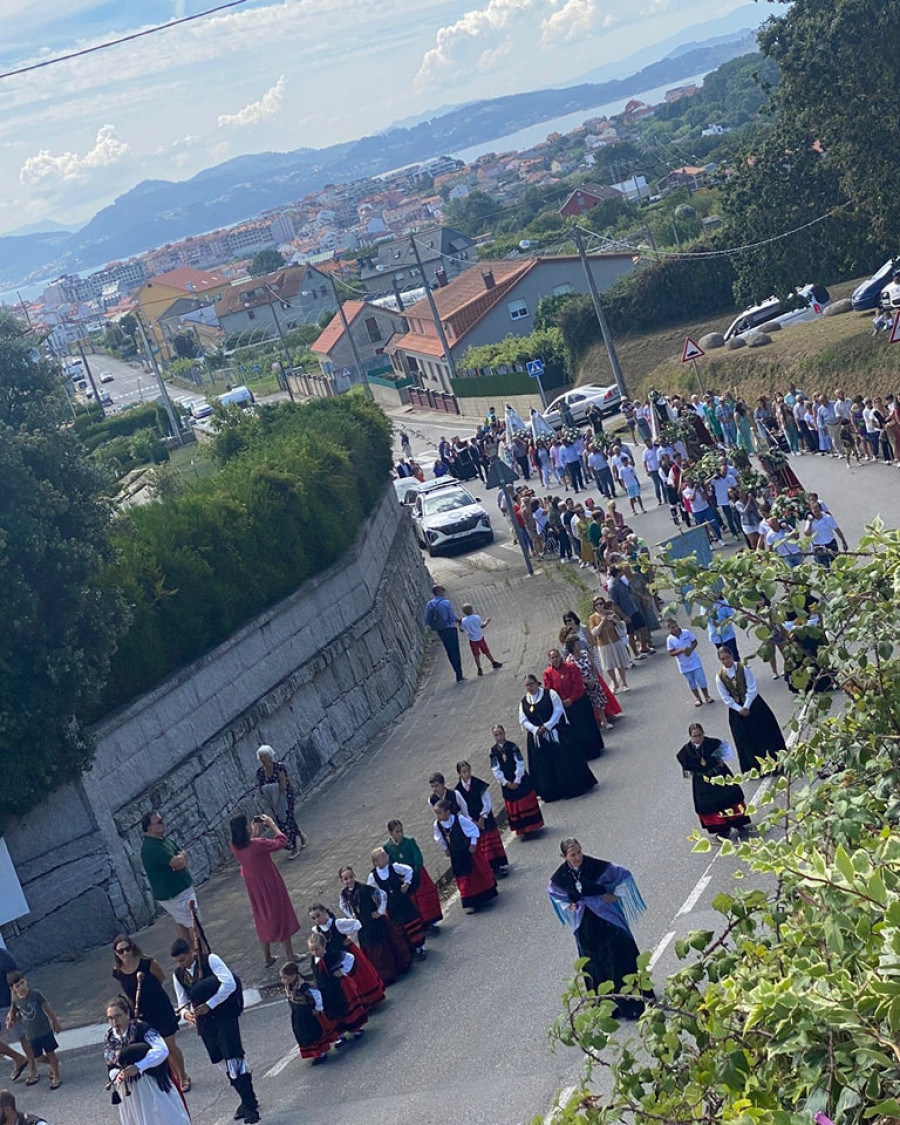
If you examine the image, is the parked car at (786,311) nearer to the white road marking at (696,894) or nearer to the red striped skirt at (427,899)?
the red striped skirt at (427,899)

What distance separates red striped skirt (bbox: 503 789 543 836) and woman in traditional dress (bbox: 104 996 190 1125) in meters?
5.57

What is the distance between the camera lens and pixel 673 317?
53781mm

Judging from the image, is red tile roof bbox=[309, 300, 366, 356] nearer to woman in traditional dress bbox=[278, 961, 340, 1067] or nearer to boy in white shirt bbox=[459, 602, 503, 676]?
boy in white shirt bbox=[459, 602, 503, 676]

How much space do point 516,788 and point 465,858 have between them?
1545 mm

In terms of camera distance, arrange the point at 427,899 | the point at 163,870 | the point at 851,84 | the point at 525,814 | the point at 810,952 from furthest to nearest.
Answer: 1. the point at 851,84
2. the point at 525,814
3. the point at 163,870
4. the point at 427,899
5. the point at 810,952

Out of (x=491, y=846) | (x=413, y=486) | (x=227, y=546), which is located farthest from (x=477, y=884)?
(x=413, y=486)

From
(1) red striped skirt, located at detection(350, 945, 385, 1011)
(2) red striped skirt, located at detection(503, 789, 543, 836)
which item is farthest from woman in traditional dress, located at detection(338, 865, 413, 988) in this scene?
(2) red striped skirt, located at detection(503, 789, 543, 836)

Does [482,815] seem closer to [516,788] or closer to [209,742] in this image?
[516,788]

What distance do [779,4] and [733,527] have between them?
1640 cm

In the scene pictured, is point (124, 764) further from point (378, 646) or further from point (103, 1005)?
point (378, 646)

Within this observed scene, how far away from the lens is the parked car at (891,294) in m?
34.7

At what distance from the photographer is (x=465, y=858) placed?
1350cm

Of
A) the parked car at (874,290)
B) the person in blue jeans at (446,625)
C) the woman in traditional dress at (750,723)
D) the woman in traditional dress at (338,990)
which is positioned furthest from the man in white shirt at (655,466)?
the woman in traditional dress at (338,990)

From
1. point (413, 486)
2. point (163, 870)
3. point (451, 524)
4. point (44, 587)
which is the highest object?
point (44, 587)
